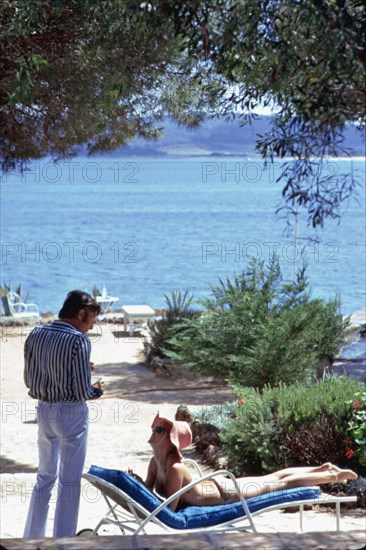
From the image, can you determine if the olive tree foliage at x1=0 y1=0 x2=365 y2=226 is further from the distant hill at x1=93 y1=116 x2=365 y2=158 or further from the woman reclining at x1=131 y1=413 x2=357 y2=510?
the distant hill at x1=93 y1=116 x2=365 y2=158

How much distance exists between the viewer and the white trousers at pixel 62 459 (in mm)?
5027

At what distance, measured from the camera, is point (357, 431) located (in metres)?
6.79

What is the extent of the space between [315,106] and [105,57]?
3.08m

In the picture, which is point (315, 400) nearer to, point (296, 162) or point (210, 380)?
point (296, 162)

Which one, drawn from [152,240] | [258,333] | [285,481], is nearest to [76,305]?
[285,481]

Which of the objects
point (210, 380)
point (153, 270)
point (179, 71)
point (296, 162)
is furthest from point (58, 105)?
point (153, 270)

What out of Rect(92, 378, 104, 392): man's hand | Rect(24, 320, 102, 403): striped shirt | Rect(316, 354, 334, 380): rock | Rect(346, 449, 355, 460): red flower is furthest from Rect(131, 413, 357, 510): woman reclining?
Rect(316, 354, 334, 380): rock

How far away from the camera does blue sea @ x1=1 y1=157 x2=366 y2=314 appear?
165 ft

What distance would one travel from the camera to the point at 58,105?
25.1 feet

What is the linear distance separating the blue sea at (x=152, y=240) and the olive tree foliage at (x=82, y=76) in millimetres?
17208

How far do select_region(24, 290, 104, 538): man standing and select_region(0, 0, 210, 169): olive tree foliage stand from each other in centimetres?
126

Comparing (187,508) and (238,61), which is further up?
(238,61)

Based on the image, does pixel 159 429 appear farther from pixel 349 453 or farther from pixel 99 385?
pixel 349 453

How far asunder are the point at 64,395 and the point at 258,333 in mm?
5359
